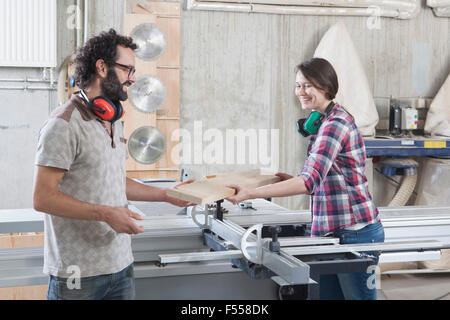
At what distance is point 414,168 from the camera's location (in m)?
5.45

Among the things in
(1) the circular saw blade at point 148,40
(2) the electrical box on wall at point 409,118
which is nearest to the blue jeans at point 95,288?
(1) the circular saw blade at point 148,40

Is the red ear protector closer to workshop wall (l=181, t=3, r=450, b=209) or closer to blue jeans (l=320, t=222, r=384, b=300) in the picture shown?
blue jeans (l=320, t=222, r=384, b=300)

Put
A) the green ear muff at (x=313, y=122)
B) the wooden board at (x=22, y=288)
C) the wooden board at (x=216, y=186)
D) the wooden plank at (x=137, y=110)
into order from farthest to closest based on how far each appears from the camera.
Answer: the wooden plank at (x=137, y=110) → the wooden board at (x=22, y=288) → the green ear muff at (x=313, y=122) → the wooden board at (x=216, y=186)

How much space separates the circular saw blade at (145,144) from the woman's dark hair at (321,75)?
10.2ft

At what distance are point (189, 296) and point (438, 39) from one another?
16.8 feet

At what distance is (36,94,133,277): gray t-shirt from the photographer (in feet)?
4.84

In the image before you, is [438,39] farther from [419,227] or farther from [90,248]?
[90,248]

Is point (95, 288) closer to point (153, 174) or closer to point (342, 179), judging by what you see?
point (342, 179)

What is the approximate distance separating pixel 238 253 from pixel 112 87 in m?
0.71

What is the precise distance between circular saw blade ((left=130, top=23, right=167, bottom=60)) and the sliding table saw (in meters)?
2.58

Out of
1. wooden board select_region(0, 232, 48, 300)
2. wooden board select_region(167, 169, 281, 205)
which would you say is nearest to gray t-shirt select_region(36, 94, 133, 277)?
wooden board select_region(167, 169, 281, 205)

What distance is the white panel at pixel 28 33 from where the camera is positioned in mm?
4887

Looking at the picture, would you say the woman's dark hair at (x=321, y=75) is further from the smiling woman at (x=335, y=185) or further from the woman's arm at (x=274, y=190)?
the woman's arm at (x=274, y=190)
